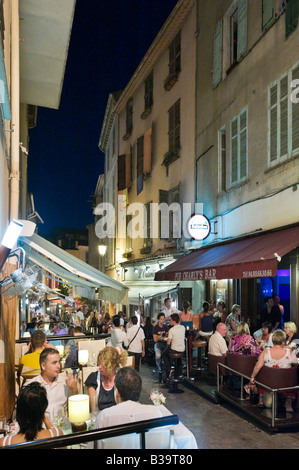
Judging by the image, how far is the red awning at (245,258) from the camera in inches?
292

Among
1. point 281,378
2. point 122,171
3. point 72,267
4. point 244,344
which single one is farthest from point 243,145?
point 122,171

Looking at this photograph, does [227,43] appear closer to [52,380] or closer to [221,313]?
[221,313]

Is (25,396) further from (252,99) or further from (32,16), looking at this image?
(252,99)

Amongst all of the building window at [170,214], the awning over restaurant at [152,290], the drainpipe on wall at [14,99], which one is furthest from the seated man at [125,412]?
the building window at [170,214]

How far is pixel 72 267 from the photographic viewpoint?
7.09m

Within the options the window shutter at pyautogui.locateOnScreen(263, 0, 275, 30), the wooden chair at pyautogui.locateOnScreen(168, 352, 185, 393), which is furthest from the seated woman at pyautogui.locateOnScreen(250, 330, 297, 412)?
the window shutter at pyautogui.locateOnScreen(263, 0, 275, 30)

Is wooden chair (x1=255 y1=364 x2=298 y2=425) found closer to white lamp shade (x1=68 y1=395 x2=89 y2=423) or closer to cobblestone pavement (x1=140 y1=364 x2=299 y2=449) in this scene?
cobblestone pavement (x1=140 y1=364 x2=299 y2=449)

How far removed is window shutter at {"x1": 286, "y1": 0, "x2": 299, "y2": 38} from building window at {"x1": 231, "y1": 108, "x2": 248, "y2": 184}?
2687mm

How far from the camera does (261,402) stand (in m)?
7.18

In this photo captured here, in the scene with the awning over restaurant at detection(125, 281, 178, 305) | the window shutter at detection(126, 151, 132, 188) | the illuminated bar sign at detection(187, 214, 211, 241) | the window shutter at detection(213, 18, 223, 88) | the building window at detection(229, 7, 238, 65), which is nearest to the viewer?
the building window at detection(229, 7, 238, 65)

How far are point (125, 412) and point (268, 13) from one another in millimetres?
10044

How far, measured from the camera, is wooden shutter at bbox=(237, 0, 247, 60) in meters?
11.0

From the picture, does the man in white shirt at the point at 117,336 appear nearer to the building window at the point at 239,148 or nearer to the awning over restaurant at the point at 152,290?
the awning over restaurant at the point at 152,290

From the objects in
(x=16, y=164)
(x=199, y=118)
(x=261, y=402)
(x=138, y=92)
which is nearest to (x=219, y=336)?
(x=261, y=402)
